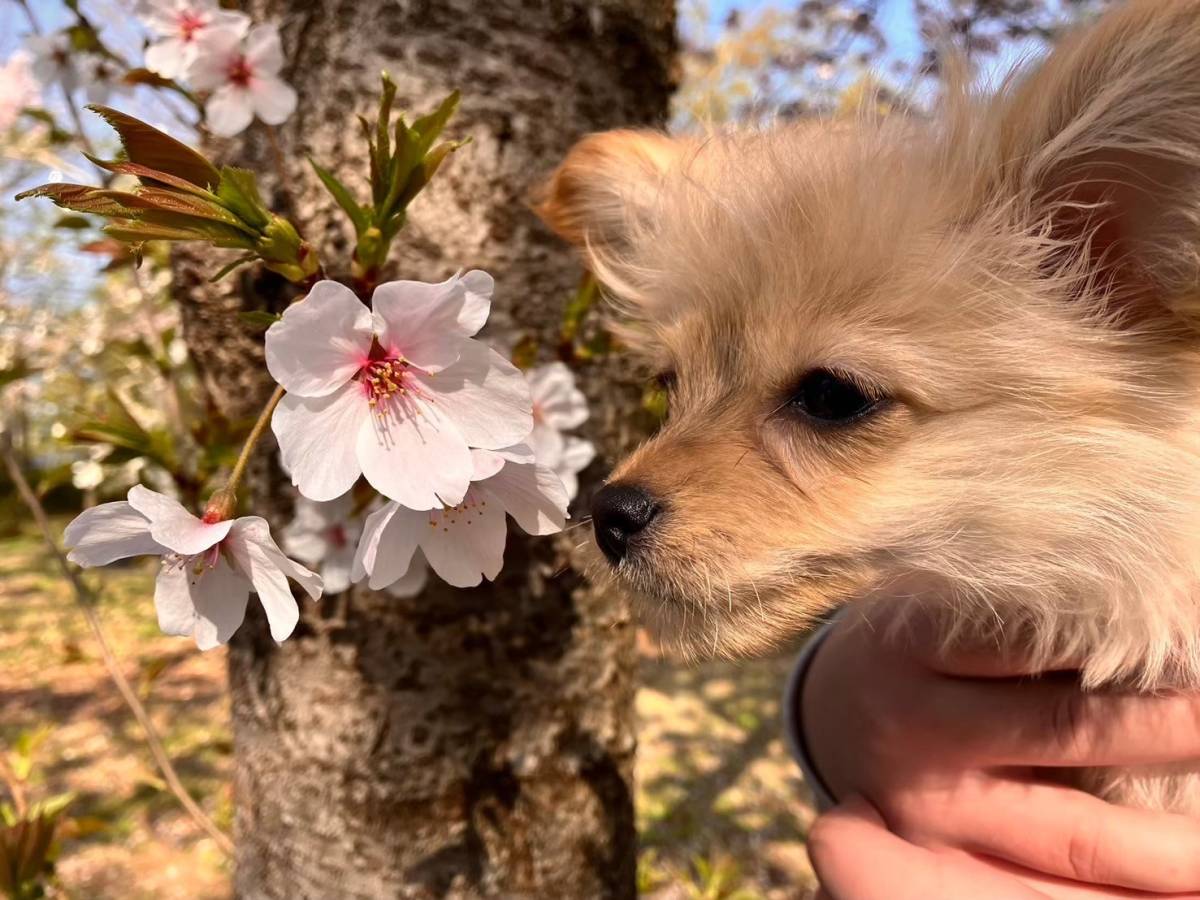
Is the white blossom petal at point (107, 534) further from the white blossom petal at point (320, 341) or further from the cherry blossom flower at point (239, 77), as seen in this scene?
the cherry blossom flower at point (239, 77)

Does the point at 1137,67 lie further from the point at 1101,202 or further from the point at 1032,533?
the point at 1032,533

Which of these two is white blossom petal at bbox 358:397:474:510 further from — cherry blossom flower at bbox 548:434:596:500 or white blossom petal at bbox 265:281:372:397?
cherry blossom flower at bbox 548:434:596:500

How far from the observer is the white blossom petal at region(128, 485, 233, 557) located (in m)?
0.59

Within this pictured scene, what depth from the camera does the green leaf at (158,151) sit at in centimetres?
63

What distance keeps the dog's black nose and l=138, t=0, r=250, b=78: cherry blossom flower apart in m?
0.71

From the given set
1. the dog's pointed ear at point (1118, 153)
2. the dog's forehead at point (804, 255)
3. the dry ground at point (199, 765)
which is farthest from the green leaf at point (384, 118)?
the dry ground at point (199, 765)

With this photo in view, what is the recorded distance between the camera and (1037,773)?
1.11m

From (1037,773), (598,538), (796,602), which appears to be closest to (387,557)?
(598,538)

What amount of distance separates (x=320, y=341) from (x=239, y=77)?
1.87ft

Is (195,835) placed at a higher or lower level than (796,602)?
lower

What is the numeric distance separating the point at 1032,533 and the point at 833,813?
0.54 meters

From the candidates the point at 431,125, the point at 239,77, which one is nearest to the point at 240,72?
the point at 239,77

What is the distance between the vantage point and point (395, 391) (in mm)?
643

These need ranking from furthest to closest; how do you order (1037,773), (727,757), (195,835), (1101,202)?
1. (727,757)
2. (195,835)
3. (1037,773)
4. (1101,202)
